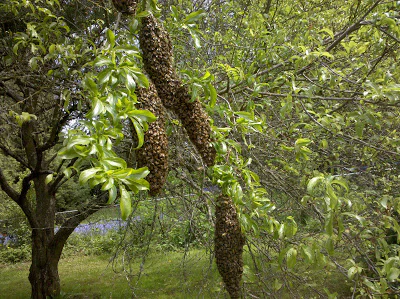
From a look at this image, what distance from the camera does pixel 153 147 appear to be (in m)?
1.26

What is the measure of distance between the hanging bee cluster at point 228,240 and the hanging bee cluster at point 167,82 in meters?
0.39

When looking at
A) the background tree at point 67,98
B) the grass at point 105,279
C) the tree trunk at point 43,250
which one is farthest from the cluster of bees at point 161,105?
the tree trunk at point 43,250

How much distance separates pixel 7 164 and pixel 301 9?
348 inches

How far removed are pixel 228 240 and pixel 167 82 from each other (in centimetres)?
79

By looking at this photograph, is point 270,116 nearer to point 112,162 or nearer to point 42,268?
point 112,162

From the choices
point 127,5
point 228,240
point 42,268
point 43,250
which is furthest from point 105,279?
point 127,5

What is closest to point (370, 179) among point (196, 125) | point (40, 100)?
point (196, 125)

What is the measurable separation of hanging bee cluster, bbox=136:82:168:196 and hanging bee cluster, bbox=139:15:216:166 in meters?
0.13

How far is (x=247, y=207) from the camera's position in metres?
1.80

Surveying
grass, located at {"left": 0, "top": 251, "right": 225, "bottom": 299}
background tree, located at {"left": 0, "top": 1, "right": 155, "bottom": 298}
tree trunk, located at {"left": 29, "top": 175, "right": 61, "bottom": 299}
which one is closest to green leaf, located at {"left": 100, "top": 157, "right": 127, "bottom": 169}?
background tree, located at {"left": 0, "top": 1, "right": 155, "bottom": 298}

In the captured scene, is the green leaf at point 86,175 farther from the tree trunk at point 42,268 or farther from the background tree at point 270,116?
the tree trunk at point 42,268

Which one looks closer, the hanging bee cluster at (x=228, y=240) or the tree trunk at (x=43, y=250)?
the hanging bee cluster at (x=228, y=240)

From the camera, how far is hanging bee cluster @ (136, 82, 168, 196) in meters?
1.25

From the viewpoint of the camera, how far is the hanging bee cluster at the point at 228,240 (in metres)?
1.71
